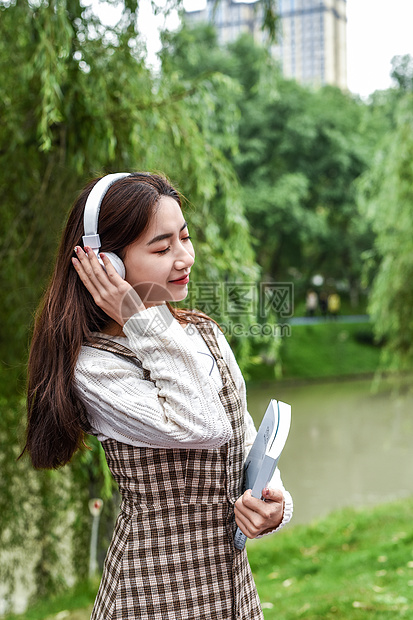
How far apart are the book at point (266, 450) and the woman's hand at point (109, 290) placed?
1.02 ft

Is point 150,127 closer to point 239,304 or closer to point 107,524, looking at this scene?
point 239,304

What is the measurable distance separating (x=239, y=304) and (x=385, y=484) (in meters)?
5.79

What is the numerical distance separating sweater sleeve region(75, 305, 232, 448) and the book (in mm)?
71

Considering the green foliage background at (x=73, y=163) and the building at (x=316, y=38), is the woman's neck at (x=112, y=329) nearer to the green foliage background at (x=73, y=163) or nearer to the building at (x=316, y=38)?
the green foliage background at (x=73, y=163)

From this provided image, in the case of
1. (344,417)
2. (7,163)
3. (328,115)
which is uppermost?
(328,115)

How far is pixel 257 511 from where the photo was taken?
1159 millimetres

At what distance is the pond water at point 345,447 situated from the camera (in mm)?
8289

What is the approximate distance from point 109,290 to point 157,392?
0.21 meters

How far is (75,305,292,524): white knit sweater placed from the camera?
3.80 ft

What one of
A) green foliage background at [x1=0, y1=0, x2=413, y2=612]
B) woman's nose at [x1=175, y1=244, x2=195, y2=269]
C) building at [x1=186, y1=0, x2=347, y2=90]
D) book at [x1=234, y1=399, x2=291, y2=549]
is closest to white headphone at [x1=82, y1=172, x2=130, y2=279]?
woman's nose at [x1=175, y1=244, x2=195, y2=269]

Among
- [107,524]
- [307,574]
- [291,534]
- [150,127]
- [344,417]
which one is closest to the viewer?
[150,127]

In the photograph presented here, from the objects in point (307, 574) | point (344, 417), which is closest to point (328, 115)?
point (344, 417)

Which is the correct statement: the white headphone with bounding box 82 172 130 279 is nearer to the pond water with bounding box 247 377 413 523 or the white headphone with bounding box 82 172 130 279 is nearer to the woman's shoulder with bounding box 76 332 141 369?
the woman's shoulder with bounding box 76 332 141 369

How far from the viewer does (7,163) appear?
3271mm
